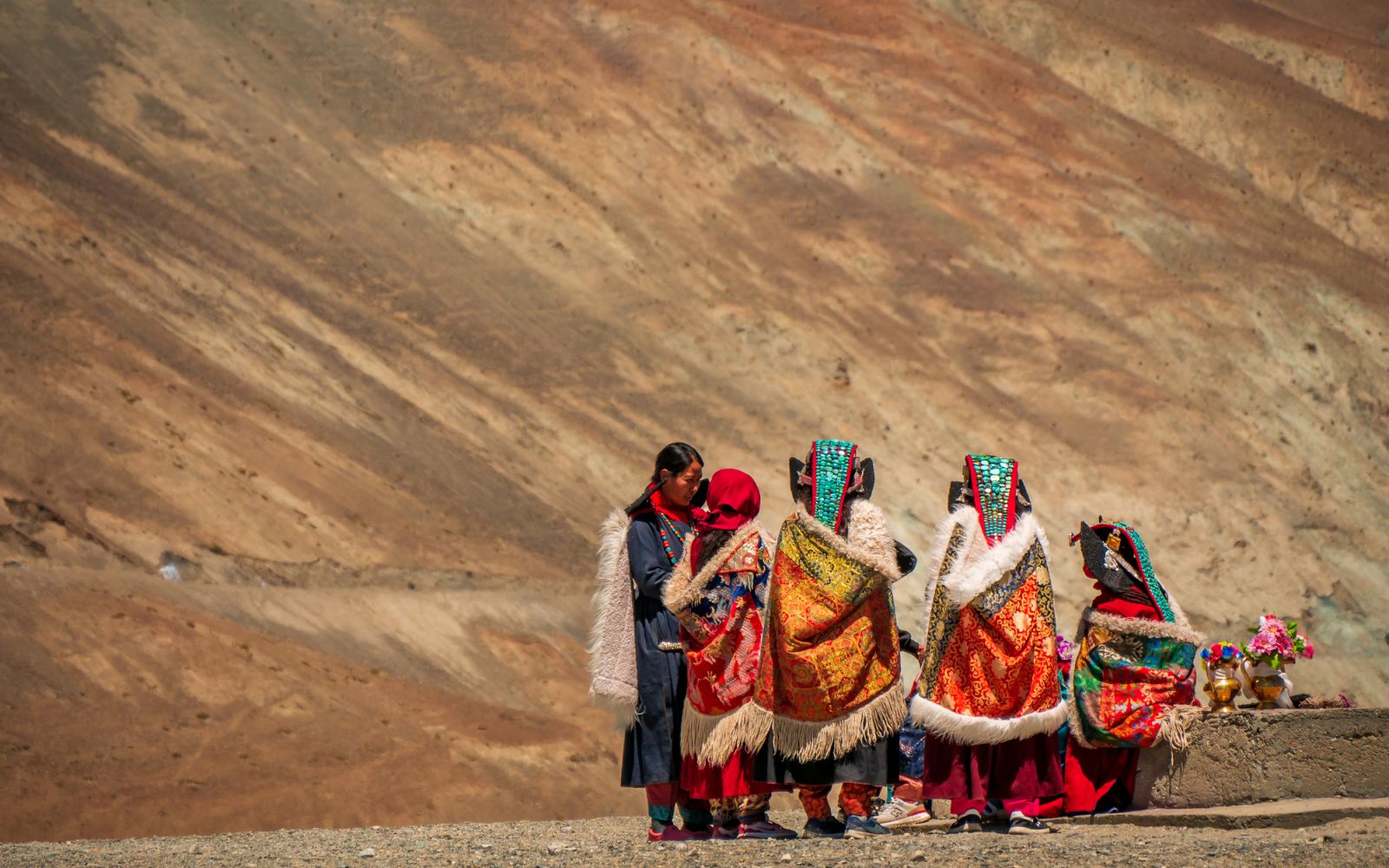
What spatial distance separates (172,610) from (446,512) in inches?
174

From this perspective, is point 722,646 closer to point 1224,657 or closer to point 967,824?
point 967,824

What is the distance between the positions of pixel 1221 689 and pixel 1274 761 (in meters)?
0.52

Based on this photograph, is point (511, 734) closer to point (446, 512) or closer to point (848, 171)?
point (446, 512)

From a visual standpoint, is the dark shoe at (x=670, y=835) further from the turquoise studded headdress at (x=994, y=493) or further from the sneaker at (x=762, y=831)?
the turquoise studded headdress at (x=994, y=493)

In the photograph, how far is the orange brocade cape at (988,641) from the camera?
7617 mm

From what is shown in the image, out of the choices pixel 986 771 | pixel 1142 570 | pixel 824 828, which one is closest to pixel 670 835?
pixel 824 828

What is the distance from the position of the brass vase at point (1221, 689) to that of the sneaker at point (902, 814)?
65.5 inches

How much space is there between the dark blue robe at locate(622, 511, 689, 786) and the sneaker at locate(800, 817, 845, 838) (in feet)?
2.33

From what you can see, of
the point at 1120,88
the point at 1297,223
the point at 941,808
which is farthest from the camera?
the point at 1120,88

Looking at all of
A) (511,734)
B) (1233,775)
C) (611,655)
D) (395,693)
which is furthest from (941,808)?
Result: (395,693)

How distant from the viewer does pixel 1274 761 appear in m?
8.23

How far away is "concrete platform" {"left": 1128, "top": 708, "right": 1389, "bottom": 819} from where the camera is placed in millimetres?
8211

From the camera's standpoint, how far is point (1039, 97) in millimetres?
29047

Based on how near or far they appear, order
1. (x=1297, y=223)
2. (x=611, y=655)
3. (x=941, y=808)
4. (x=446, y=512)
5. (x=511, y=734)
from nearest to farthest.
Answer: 1. (x=611, y=655)
2. (x=941, y=808)
3. (x=511, y=734)
4. (x=446, y=512)
5. (x=1297, y=223)
